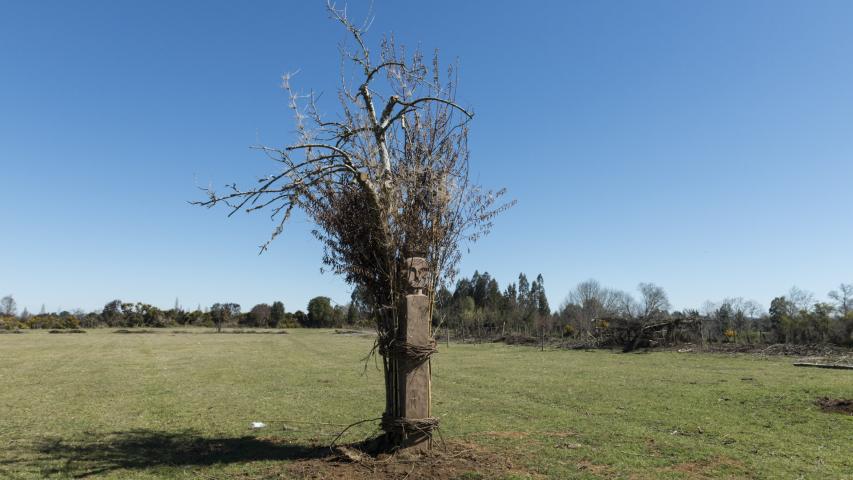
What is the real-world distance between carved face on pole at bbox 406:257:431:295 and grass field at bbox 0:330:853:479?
251 centimetres

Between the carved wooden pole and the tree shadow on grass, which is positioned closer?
the carved wooden pole

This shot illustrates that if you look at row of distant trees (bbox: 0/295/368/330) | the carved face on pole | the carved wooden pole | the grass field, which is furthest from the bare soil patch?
row of distant trees (bbox: 0/295/368/330)

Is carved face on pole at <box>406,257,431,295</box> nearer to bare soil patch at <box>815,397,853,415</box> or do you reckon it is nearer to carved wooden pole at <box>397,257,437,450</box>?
carved wooden pole at <box>397,257,437,450</box>

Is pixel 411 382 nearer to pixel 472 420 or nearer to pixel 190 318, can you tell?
pixel 472 420

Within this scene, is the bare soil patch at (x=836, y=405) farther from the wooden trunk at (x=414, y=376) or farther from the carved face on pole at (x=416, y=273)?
the carved face on pole at (x=416, y=273)

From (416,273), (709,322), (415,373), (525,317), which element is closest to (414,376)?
(415,373)

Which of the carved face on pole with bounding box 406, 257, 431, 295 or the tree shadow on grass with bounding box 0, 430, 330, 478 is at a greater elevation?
the carved face on pole with bounding box 406, 257, 431, 295

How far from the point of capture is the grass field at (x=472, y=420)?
21.1 ft

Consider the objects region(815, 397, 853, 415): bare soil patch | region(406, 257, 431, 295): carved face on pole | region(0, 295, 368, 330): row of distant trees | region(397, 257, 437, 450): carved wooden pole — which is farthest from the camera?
region(0, 295, 368, 330): row of distant trees

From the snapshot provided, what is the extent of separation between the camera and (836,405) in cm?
1020

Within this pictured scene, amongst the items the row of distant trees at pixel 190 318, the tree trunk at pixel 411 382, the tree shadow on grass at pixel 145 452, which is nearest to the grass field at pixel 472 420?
the tree shadow on grass at pixel 145 452

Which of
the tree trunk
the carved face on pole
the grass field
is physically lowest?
the grass field

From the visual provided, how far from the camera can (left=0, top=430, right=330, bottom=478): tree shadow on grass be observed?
21.4 ft

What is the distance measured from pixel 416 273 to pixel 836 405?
9.66 m
